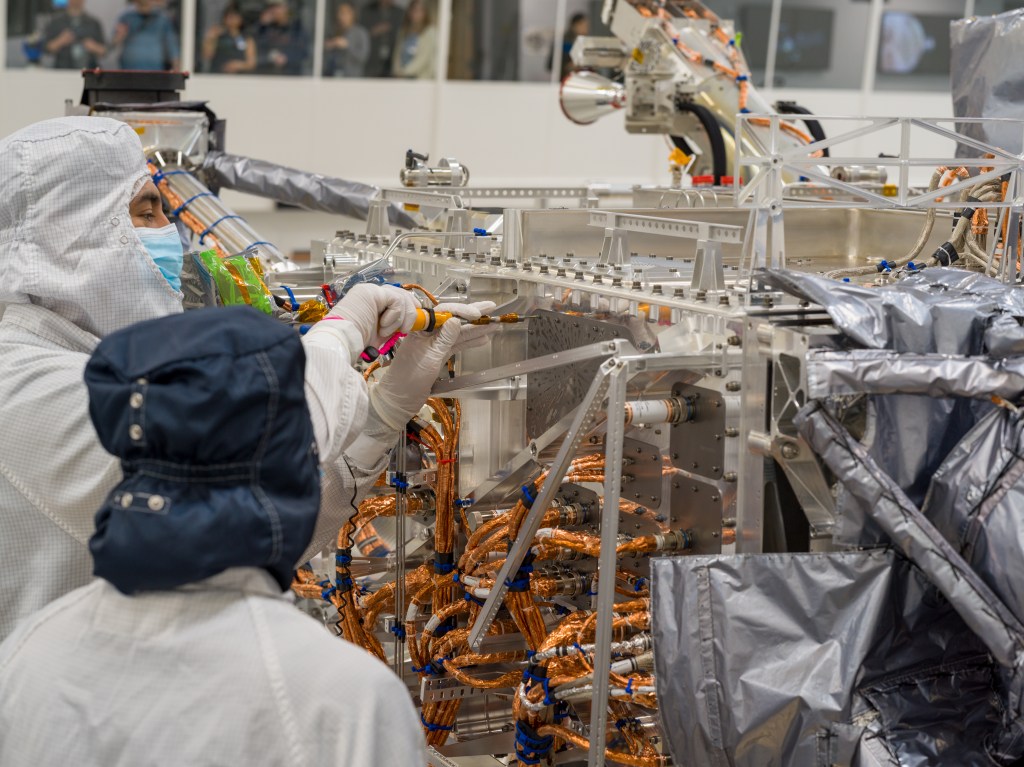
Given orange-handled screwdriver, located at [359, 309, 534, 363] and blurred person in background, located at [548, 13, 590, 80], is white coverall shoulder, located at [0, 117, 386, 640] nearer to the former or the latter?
orange-handled screwdriver, located at [359, 309, 534, 363]

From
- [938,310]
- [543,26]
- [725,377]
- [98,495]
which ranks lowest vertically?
[98,495]

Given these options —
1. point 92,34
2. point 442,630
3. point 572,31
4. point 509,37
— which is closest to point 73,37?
point 92,34

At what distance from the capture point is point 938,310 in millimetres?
2213

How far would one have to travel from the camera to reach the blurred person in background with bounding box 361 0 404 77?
1052 cm

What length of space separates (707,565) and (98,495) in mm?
950

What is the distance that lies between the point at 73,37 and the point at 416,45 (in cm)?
262

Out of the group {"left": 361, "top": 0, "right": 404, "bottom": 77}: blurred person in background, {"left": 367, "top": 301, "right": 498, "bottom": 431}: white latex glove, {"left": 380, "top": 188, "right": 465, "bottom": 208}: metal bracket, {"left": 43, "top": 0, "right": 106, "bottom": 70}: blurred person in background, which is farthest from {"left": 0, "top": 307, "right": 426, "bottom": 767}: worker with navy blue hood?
{"left": 361, "top": 0, "right": 404, "bottom": 77}: blurred person in background

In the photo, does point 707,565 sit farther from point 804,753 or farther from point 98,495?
point 98,495

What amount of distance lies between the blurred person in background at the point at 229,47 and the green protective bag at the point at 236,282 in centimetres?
743

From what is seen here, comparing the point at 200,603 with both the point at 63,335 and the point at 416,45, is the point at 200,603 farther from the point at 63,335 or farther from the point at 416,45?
the point at 416,45

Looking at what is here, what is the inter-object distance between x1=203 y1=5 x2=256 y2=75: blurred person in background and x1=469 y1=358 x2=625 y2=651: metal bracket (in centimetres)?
811

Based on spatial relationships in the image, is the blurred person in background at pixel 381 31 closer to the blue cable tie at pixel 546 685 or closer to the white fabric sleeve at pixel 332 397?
the blue cable tie at pixel 546 685

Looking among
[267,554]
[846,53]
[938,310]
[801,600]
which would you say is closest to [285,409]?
[267,554]

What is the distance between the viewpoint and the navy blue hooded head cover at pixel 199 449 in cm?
148
